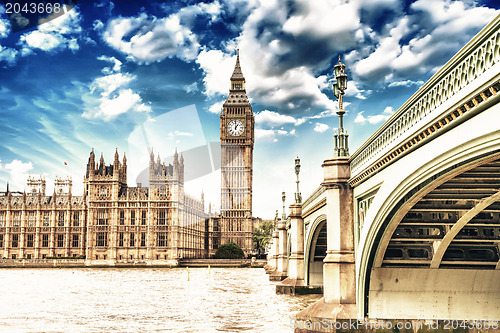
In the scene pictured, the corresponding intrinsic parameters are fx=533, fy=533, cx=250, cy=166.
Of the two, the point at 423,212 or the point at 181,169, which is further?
the point at 181,169

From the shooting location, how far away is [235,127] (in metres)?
133

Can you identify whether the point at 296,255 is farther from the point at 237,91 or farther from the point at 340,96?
the point at 237,91

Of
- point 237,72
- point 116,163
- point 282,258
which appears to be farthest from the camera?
point 237,72

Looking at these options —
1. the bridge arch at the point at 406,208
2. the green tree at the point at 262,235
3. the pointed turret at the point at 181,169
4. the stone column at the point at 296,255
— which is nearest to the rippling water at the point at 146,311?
the stone column at the point at 296,255

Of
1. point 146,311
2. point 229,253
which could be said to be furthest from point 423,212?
point 229,253

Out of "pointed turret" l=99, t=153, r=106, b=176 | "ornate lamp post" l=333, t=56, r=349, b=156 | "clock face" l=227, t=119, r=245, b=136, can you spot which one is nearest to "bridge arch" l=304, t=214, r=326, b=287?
"ornate lamp post" l=333, t=56, r=349, b=156

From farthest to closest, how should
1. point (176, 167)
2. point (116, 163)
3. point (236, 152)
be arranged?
point (236, 152) < point (176, 167) < point (116, 163)

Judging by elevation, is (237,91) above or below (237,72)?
below

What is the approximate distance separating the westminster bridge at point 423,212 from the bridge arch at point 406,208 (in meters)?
0.03

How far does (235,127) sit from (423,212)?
12086 centimetres

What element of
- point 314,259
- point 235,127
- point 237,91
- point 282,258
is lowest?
point 282,258

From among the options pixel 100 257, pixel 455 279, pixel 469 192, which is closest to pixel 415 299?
pixel 455 279

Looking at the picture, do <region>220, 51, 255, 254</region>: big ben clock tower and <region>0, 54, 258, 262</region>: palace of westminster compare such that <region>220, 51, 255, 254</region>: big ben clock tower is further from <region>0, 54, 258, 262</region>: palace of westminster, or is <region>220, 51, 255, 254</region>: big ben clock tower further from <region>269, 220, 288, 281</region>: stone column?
<region>269, 220, 288, 281</region>: stone column

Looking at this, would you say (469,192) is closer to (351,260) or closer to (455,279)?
(455,279)
